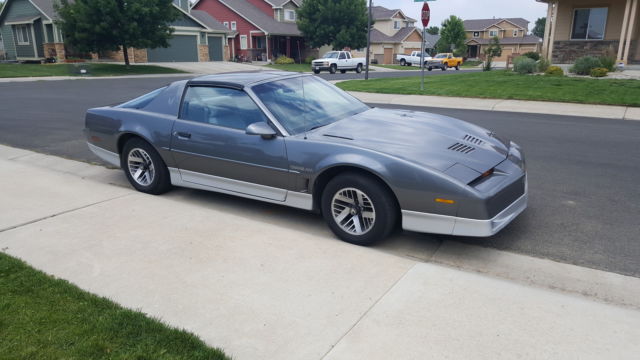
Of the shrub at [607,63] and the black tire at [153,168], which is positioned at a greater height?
the shrub at [607,63]

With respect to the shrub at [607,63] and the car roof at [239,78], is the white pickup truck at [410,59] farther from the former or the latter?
the car roof at [239,78]

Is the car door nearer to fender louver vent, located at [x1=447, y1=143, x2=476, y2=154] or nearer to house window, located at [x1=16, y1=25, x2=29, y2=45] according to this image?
fender louver vent, located at [x1=447, y1=143, x2=476, y2=154]

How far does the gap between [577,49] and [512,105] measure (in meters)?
12.6

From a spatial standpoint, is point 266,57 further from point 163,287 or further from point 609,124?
point 163,287

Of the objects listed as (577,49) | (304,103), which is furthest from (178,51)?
(304,103)

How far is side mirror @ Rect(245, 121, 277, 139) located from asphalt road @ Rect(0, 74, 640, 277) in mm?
1712

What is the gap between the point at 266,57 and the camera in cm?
4912

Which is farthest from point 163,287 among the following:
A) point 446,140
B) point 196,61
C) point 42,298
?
point 196,61

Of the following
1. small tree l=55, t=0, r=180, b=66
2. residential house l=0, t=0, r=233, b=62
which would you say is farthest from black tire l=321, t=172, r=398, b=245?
residential house l=0, t=0, r=233, b=62

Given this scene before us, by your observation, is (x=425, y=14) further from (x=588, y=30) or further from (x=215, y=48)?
(x=215, y=48)

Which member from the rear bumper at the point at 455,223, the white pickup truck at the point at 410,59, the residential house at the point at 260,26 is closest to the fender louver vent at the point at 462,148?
the rear bumper at the point at 455,223

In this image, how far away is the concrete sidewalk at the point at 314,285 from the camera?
2.86 m

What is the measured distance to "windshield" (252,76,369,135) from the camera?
4730mm

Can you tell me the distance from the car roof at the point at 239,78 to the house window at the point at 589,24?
73.0 ft
